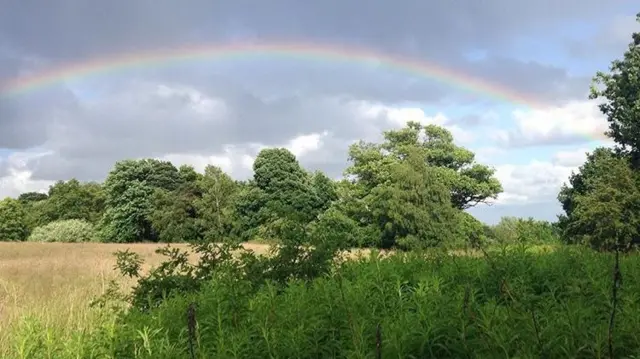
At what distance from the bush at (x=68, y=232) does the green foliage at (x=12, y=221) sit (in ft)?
38.6

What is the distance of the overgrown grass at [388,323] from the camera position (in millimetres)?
3424

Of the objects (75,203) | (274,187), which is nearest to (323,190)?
(274,187)

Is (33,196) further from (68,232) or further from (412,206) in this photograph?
(412,206)

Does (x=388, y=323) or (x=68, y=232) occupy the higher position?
(x=68, y=232)

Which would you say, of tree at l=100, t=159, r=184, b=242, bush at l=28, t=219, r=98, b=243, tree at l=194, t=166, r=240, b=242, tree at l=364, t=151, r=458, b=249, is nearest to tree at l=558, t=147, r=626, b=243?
tree at l=364, t=151, r=458, b=249

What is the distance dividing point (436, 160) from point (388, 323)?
213ft

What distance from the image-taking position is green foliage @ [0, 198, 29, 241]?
9256 cm

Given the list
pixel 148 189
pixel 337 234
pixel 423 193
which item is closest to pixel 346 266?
pixel 337 234

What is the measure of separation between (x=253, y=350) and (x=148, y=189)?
78244 mm

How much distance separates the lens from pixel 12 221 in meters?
93.3

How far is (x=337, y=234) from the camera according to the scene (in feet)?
27.4

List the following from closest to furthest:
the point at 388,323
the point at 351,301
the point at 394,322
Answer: the point at 388,323, the point at 394,322, the point at 351,301

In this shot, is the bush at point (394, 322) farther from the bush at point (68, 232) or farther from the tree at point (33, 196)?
the tree at point (33, 196)

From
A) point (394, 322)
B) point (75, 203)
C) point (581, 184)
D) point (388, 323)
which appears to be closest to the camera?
point (388, 323)
